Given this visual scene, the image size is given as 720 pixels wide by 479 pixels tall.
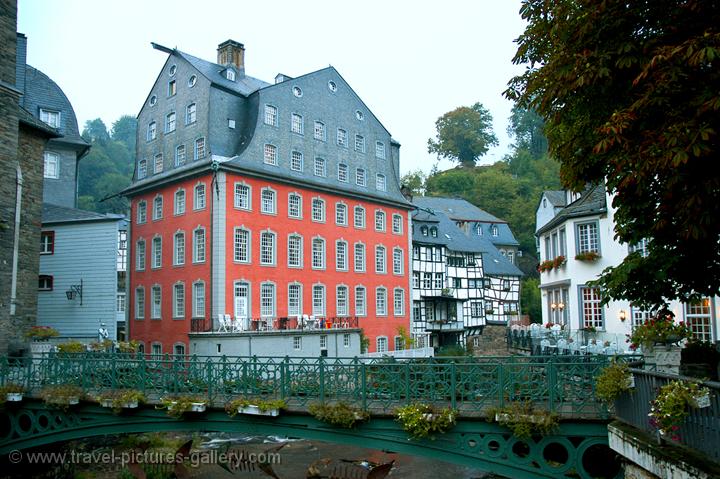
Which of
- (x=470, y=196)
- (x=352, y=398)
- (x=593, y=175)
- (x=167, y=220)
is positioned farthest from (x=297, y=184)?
(x=470, y=196)

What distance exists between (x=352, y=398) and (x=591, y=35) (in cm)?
785

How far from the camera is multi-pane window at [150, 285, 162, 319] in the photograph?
3144 cm

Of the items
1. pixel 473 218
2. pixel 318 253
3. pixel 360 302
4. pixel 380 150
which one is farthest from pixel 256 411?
pixel 473 218

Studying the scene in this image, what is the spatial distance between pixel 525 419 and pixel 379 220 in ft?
93.4

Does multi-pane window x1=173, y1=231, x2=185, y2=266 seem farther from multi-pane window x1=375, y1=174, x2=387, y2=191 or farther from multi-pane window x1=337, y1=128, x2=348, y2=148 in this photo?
multi-pane window x1=375, y1=174, x2=387, y2=191

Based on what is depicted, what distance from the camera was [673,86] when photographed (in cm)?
702

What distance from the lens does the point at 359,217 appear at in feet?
120

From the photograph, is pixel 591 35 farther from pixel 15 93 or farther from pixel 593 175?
pixel 15 93

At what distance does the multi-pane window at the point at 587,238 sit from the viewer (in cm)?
2517

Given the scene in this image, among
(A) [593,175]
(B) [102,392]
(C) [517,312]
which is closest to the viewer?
(A) [593,175]

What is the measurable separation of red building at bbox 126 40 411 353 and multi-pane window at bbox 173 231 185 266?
7 centimetres

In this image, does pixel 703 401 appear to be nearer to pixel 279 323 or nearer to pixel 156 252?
pixel 279 323

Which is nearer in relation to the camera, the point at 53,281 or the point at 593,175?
the point at 593,175

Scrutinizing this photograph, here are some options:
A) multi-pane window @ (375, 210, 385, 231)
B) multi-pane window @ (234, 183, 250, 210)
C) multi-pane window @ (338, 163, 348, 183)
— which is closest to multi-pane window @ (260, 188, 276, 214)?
multi-pane window @ (234, 183, 250, 210)
